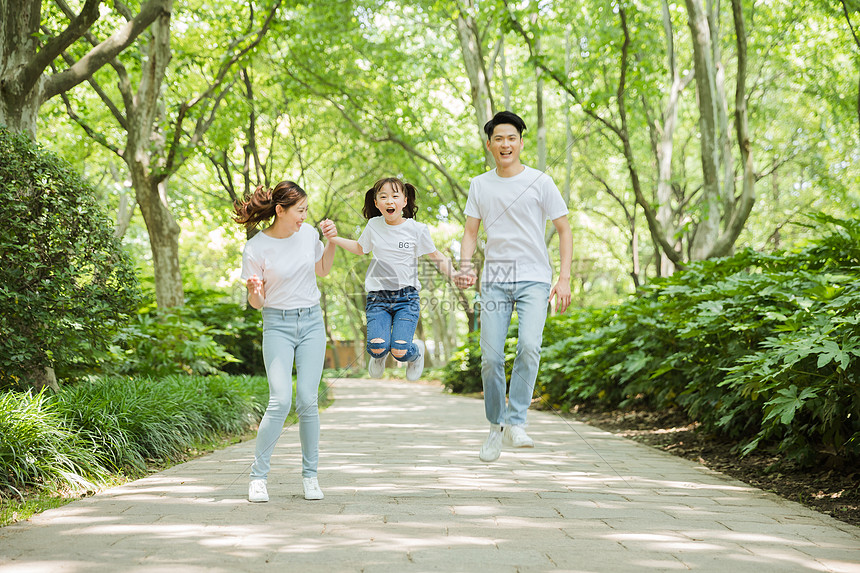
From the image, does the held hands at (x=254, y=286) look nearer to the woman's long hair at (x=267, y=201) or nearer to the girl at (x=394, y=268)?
the woman's long hair at (x=267, y=201)

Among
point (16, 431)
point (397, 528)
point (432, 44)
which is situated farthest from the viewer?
point (432, 44)

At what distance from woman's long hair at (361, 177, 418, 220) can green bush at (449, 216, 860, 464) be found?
2.72 m

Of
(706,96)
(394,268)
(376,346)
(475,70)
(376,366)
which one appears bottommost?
(376,366)

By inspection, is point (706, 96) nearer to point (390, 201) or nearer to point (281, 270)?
point (390, 201)

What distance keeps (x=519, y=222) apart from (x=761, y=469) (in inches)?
115

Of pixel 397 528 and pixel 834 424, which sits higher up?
pixel 834 424

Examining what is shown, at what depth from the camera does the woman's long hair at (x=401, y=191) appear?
5.43 meters

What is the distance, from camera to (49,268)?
21.6ft

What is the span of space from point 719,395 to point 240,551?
4966 mm

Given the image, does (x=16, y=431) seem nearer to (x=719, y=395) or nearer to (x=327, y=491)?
(x=327, y=491)

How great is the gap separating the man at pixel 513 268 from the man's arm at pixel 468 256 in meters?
0.02

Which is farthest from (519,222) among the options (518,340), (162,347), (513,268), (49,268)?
(162,347)

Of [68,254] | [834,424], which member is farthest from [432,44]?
[834,424]

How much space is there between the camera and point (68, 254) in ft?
22.2
